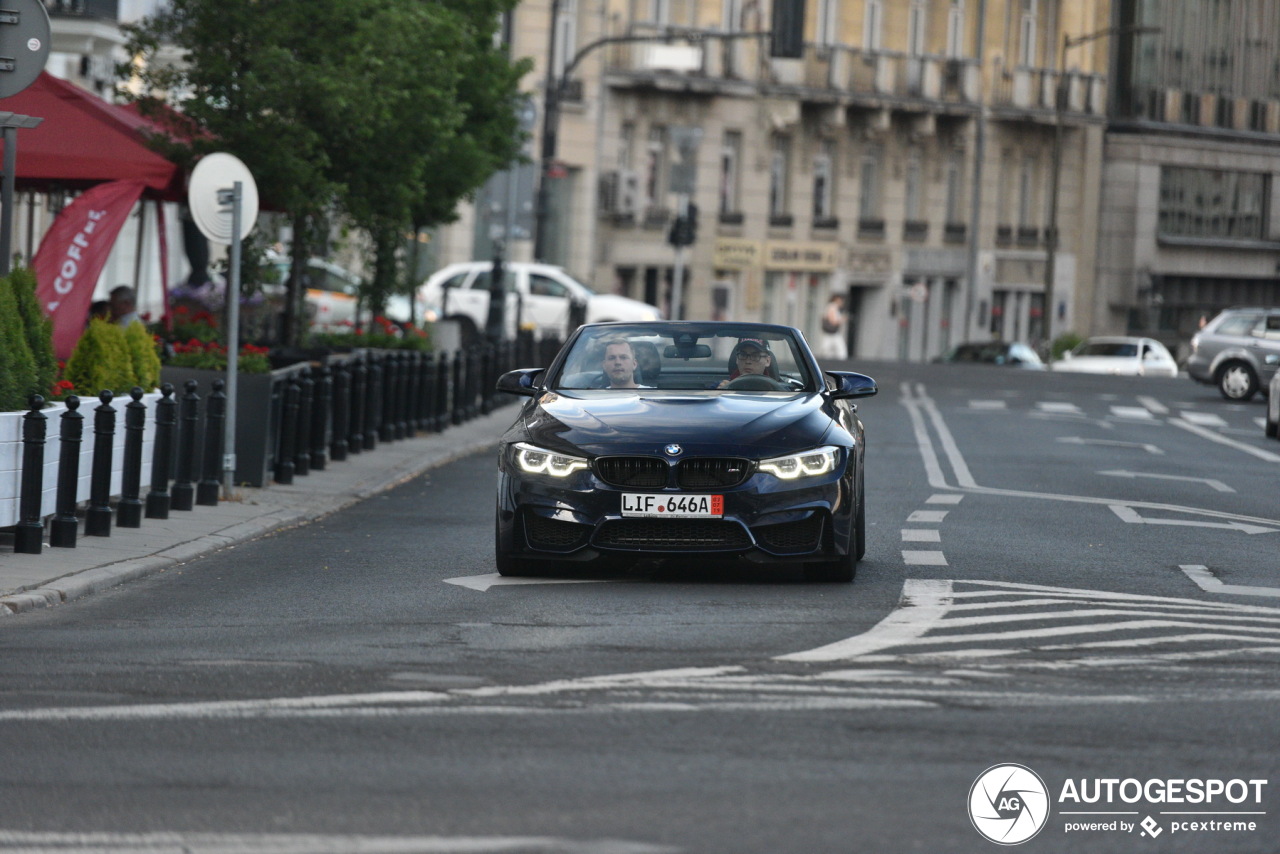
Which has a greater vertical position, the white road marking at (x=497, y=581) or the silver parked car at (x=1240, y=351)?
the silver parked car at (x=1240, y=351)

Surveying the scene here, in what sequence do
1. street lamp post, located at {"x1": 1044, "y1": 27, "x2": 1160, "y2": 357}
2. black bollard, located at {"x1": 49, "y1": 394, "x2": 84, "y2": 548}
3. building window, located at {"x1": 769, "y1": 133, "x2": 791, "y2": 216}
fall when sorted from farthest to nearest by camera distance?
1. street lamp post, located at {"x1": 1044, "y1": 27, "x2": 1160, "y2": 357}
2. building window, located at {"x1": 769, "y1": 133, "x2": 791, "y2": 216}
3. black bollard, located at {"x1": 49, "y1": 394, "x2": 84, "y2": 548}

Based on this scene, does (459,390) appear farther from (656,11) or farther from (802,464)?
(656,11)

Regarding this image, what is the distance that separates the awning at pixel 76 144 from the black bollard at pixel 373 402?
8.72 feet

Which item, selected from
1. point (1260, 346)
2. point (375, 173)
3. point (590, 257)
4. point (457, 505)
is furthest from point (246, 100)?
point (590, 257)

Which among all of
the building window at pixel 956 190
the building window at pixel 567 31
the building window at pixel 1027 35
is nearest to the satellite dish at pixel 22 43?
the building window at pixel 567 31

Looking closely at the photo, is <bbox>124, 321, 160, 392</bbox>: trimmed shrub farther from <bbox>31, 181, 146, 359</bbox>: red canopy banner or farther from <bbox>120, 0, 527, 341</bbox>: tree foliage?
<bbox>120, 0, 527, 341</bbox>: tree foliage

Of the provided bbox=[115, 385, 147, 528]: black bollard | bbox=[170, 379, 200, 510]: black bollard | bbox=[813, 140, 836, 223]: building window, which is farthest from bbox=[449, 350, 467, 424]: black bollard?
bbox=[813, 140, 836, 223]: building window

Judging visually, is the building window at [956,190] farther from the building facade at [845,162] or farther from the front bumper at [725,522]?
the front bumper at [725,522]

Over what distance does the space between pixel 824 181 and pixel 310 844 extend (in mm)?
64830

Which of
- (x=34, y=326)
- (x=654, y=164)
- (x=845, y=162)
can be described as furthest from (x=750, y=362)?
(x=845, y=162)

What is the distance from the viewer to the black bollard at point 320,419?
66.3 ft

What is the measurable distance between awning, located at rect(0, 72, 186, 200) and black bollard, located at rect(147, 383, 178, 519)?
18.5ft

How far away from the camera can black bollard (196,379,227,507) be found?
1673cm

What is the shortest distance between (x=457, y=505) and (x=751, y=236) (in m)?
50.2
